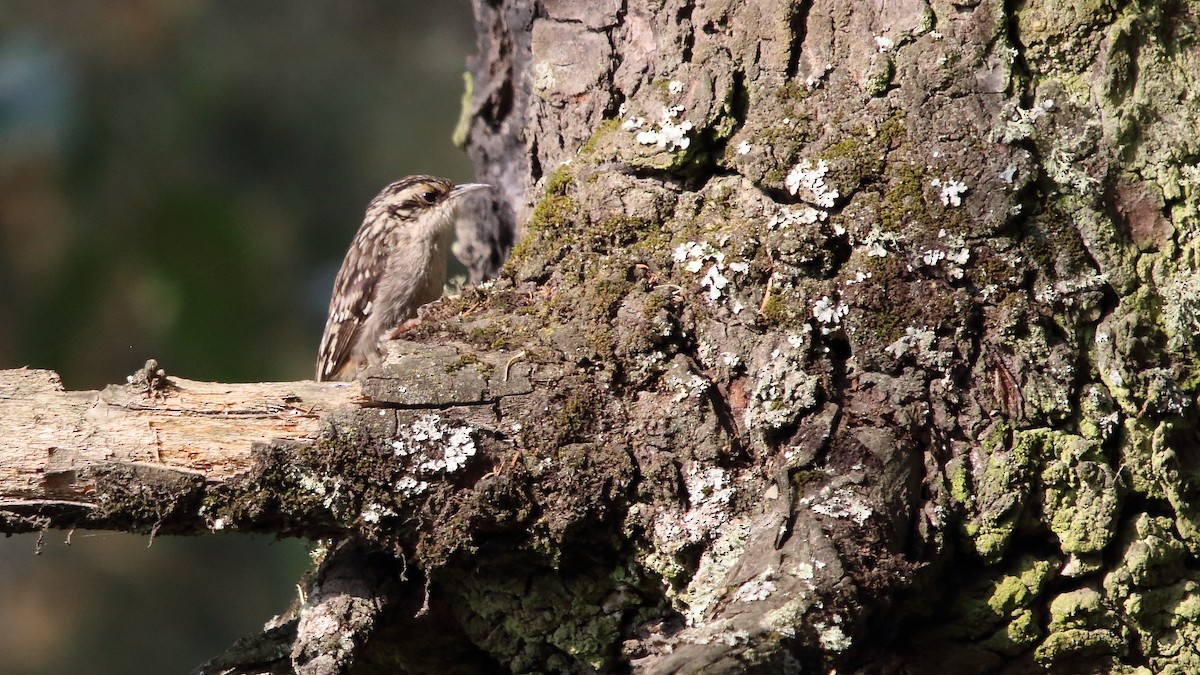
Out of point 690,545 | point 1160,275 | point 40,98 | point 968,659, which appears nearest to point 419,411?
point 690,545

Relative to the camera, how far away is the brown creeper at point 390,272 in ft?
16.3

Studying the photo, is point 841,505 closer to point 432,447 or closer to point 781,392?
point 781,392

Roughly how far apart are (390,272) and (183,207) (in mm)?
1181

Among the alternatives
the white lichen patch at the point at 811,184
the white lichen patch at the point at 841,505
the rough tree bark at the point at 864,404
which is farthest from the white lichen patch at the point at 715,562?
the white lichen patch at the point at 811,184

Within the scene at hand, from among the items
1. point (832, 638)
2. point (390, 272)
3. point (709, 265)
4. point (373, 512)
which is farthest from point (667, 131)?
point (390, 272)

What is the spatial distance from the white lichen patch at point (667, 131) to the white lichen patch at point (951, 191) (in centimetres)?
67

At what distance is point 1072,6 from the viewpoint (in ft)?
9.05

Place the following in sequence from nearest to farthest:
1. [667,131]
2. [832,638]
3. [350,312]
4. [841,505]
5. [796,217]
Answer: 1. [832,638]
2. [841,505]
3. [796,217]
4. [667,131]
5. [350,312]

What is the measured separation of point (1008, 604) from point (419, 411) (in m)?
1.45

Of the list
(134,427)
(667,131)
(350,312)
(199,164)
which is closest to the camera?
(134,427)

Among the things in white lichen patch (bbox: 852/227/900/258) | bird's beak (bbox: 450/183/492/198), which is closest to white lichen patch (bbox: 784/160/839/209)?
white lichen patch (bbox: 852/227/900/258)

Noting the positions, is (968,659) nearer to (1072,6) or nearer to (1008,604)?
(1008,604)

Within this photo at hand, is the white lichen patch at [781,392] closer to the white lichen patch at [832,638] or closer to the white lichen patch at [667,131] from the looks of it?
the white lichen patch at [832,638]

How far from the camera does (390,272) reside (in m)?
5.02
